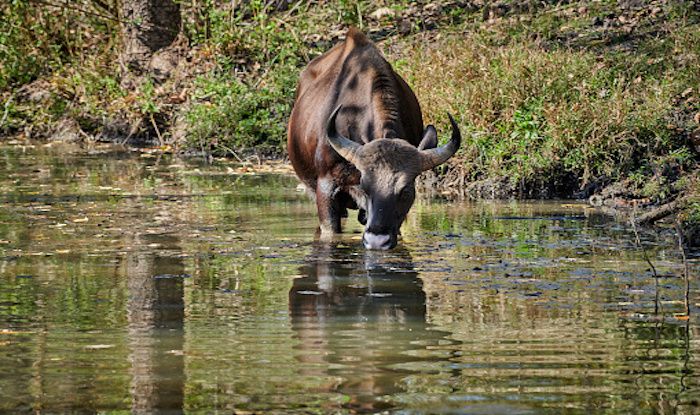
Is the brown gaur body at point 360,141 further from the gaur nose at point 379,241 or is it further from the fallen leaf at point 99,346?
the fallen leaf at point 99,346

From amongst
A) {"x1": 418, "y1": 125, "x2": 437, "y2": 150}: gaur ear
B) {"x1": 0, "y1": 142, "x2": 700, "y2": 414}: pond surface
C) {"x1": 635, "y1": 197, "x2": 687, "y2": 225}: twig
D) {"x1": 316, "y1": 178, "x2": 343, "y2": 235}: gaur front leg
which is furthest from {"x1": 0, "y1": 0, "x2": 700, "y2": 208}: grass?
{"x1": 316, "y1": 178, "x2": 343, "y2": 235}: gaur front leg

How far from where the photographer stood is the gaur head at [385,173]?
34.4 feet

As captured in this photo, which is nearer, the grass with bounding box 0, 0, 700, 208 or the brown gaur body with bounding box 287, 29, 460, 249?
the brown gaur body with bounding box 287, 29, 460, 249

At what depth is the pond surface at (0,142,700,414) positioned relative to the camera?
6051 mm

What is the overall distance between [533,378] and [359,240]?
5301 millimetres

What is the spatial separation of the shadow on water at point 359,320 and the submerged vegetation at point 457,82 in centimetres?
324

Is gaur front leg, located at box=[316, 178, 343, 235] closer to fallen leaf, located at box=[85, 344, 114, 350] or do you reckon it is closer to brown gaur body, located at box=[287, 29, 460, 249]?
brown gaur body, located at box=[287, 29, 460, 249]

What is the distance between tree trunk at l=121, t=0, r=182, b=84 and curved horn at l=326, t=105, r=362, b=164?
36.7ft

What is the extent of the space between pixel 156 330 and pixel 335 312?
1.18m

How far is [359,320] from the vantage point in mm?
Answer: 7922

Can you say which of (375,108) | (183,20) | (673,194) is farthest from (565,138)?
(183,20)

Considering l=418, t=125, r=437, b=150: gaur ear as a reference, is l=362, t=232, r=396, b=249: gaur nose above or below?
below

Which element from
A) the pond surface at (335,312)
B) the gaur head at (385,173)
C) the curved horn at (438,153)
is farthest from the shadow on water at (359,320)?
the curved horn at (438,153)

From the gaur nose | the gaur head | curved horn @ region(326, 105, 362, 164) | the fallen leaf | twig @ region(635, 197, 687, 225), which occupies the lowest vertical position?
the fallen leaf
